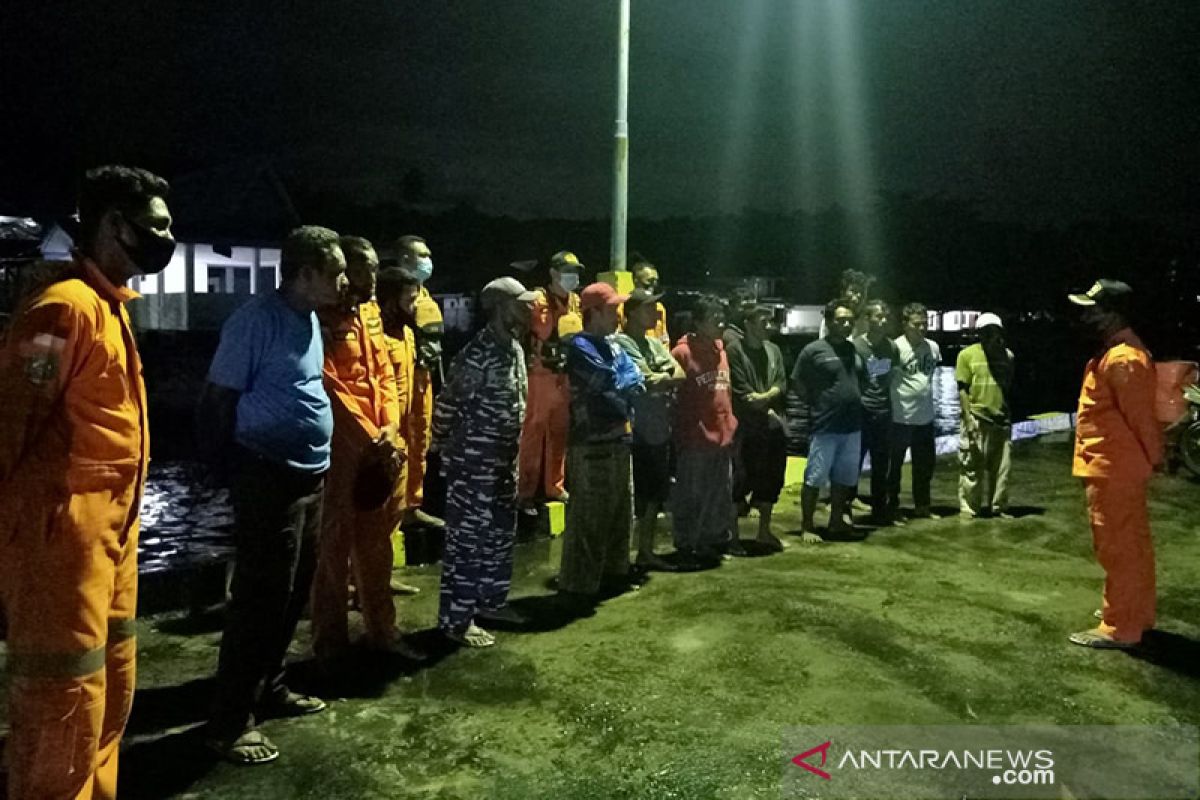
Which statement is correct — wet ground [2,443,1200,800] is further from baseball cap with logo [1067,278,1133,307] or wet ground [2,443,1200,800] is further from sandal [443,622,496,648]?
baseball cap with logo [1067,278,1133,307]

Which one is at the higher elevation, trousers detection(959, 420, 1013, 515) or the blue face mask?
the blue face mask

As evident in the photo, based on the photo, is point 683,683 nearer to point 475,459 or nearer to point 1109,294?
point 475,459

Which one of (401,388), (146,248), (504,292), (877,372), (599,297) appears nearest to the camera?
(146,248)

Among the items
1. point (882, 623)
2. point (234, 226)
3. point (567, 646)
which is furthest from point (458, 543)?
point (234, 226)

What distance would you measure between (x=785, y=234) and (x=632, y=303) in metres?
60.3

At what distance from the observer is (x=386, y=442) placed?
14.5ft

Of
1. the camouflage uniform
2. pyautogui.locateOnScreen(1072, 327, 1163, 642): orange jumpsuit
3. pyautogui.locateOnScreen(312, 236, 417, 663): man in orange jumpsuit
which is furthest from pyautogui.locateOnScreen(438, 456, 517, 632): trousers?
pyautogui.locateOnScreen(1072, 327, 1163, 642): orange jumpsuit

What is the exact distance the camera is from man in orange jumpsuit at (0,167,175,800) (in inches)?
102

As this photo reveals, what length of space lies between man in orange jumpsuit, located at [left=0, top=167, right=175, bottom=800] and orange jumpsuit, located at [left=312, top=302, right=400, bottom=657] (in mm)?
1559

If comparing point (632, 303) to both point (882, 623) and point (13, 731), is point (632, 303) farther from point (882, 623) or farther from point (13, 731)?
point (13, 731)

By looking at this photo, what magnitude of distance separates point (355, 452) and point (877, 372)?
5287 millimetres

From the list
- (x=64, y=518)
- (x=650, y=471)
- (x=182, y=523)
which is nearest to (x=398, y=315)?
(x=650, y=471)

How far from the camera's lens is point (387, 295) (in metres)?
5.33

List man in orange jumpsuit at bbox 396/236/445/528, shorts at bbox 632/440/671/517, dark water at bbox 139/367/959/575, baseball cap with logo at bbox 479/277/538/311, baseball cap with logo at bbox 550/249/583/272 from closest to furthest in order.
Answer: baseball cap with logo at bbox 479/277/538/311 < man in orange jumpsuit at bbox 396/236/445/528 < shorts at bbox 632/440/671/517 < dark water at bbox 139/367/959/575 < baseball cap with logo at bbox 550/249/583/272
